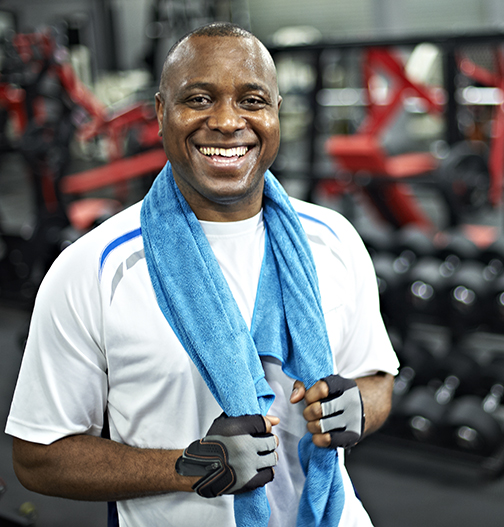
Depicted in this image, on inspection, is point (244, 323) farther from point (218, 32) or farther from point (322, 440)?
point (218, 32)

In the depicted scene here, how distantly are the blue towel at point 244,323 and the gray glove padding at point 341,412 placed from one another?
0.09 ft

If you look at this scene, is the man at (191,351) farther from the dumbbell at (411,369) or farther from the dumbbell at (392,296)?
the dumbbell at (392,296)

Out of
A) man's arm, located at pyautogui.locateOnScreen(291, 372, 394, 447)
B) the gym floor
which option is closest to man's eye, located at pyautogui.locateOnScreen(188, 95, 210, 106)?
man's arm, located at pyautogui.locateOnScreen(291, 372, 394, 447)

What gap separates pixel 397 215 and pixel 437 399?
75.7 inches

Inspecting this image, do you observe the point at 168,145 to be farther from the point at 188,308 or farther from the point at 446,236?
the point at 446,236

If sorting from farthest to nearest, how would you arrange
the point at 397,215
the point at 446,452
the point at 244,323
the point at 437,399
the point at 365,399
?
1. the point at 397,215
2. the point at 437,399
3. the point at 446,452
4. the point at 365,399
5. the point at 244,323

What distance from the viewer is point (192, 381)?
0.95 metres

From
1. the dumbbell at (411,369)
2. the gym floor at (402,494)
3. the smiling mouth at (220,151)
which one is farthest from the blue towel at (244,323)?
the dumbbell at (411,369)

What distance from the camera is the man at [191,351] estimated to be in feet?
3.04

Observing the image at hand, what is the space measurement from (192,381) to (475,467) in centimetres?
173

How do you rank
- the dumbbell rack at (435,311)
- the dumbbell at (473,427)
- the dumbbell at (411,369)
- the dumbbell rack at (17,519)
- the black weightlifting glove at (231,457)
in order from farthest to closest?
the dumbbell at (411,369) → the dumbbell rack at (435,311) → the dumbbell at (473,427) → the dumbbell rack at (17,519) → the black weightlifting glove at (231,457)

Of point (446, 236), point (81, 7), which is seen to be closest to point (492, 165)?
point (446, 236)

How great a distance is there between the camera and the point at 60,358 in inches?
36.5

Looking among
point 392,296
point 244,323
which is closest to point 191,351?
point 244,323
